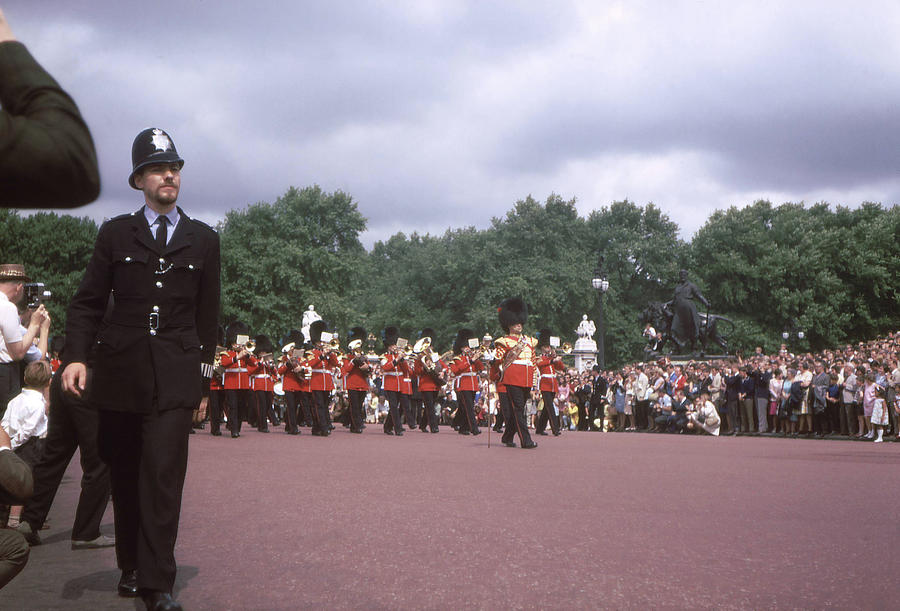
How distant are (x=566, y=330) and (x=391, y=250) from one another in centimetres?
5267

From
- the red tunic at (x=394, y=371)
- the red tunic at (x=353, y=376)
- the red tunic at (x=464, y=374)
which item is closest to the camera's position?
the red tunic at (x=353, y=376)

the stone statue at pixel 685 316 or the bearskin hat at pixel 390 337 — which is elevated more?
the stone statue at pixel 685 316

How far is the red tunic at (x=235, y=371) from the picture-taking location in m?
22.0

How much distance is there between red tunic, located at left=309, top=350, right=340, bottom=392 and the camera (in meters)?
23.0

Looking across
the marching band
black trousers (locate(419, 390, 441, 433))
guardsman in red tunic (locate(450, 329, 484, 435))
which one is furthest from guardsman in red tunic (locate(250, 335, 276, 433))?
guardsman in red tunic (locate(450, 329, 484, 435))

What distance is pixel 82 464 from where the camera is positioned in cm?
648

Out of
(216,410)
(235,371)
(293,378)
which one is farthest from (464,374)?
(216,410)

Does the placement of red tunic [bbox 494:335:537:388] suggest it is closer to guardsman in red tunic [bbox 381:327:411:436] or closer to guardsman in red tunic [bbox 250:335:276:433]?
guardsman in red tunic [bbox 381:327:411:436]

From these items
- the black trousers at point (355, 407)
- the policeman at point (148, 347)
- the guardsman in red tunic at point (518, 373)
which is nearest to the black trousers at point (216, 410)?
the black trousers at point (355, 407)

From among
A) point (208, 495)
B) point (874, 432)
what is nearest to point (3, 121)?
point (208, 495)

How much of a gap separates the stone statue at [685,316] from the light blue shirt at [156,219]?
32.3 meters

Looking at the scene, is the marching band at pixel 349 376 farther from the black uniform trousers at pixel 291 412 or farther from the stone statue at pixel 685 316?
the stone statue at pixel 685 316

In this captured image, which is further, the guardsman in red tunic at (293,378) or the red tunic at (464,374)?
the red tunic at (464,374)

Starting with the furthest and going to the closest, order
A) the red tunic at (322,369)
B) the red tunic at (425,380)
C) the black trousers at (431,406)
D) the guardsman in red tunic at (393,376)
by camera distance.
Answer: the red tunic at (425,380), the black trousers at (431,406), the guardsman in red tunic at (393,376), the red tunic at (322,369)
